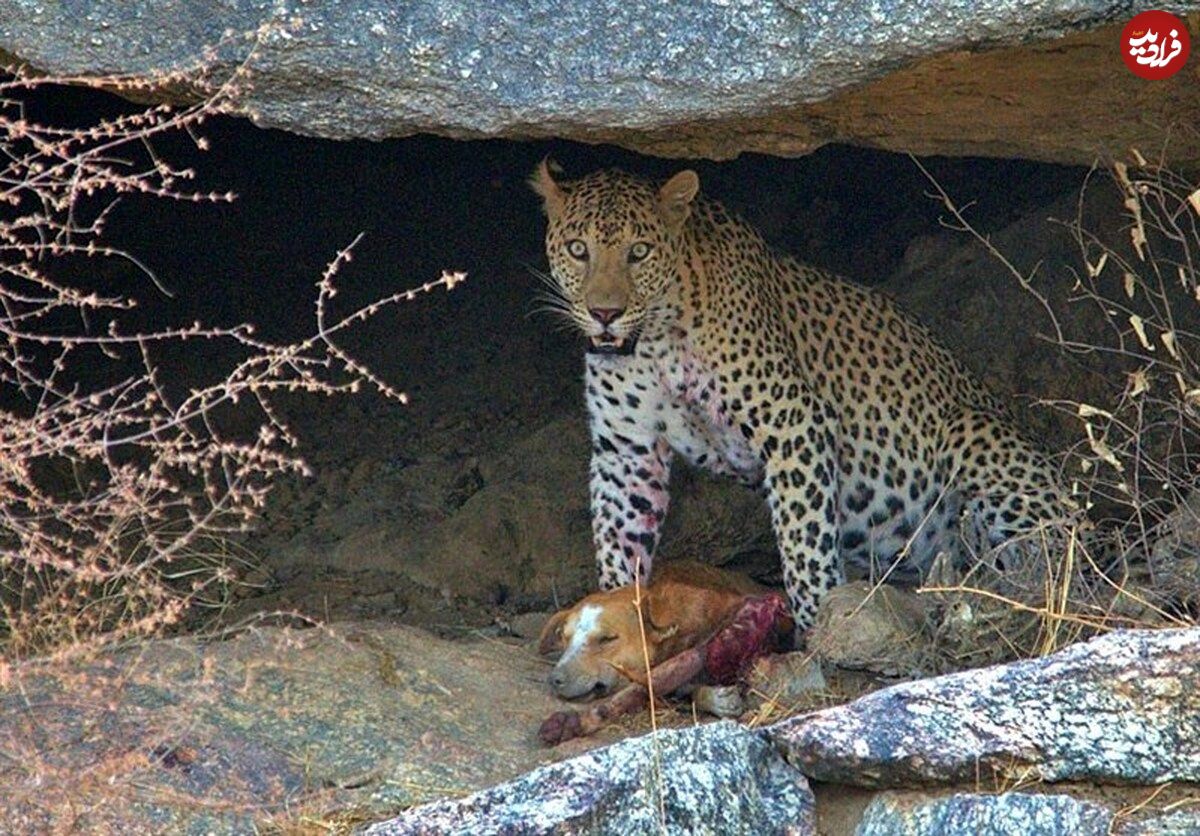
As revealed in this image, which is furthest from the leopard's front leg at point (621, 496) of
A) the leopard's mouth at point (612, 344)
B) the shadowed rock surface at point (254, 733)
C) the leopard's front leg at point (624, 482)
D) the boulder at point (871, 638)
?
the boulder at point (871, 638)

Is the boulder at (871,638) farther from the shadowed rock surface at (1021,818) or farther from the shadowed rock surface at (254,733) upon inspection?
the shadowed rock surface at (1021,818)

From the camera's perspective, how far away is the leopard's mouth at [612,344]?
826cm

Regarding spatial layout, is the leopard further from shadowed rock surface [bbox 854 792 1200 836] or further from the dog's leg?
shadowed rock surface [bbox 854 792 1200 836]

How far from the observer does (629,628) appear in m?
7.39

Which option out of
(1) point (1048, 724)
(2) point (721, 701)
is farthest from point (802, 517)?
(1) point (1048, 724)

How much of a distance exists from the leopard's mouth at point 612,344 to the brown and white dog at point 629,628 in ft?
3.17

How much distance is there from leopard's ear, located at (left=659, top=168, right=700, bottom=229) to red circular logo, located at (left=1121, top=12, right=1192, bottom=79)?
7.24ft

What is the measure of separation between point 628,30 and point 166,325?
187 inches

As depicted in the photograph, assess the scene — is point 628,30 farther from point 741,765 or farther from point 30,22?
point 741,765

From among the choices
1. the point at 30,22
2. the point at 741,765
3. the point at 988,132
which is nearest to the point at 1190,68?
the point at 988,132

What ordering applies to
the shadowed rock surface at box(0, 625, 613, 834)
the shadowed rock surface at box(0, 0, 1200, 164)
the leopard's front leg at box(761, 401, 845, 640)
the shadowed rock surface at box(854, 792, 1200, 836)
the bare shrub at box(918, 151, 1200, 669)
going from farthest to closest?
the leopard's front leg at box(761, 401, 845, 640)
the bare shrub at box(918, 151, 1200, 669)
the shadowed rock surface at box(0, 0, 1200, 164)
the shadowed rock surface at box(0, 625, 613, 834)
the shadowed rock surface at box(854, 792, 1200, 836)

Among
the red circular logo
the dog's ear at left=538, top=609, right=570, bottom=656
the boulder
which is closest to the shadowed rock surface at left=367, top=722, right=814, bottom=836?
the boulder

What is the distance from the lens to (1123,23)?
629 centimetres

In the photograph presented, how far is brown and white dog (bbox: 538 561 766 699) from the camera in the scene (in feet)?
23.7
